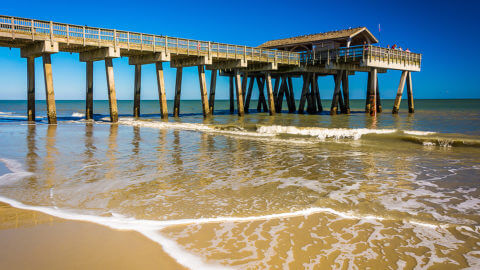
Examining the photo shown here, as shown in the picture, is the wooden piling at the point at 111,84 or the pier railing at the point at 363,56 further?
the pier railing at the point at 363,56

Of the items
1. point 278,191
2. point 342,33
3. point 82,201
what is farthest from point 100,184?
point 342,33

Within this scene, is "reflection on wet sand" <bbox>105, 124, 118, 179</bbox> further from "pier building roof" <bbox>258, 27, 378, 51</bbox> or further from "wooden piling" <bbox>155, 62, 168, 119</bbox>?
Answer: "pier building roof" <bbox>258, 27, 378, 51</bbox>

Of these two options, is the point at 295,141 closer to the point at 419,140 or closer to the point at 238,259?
the point at 419,140

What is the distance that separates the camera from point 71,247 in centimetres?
383

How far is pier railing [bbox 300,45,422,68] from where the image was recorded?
25.9m

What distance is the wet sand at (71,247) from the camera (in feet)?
11.4

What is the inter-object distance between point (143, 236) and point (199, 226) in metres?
0.70

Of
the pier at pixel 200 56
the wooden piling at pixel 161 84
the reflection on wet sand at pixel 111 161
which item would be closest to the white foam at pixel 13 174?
the reflection on wet sand at pixel 111 161

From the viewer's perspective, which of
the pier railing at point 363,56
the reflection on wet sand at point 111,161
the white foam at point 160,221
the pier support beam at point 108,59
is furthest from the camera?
the pier railing at point 363,56

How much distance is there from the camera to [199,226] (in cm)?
448

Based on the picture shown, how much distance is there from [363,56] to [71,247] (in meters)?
25.2

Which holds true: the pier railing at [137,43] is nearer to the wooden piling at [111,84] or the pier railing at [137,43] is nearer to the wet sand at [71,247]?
the wooden piling at [111,84]

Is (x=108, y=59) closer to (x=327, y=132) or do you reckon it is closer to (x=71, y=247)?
(x=327, y=132)

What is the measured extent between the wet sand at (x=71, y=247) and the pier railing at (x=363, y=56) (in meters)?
24.8
